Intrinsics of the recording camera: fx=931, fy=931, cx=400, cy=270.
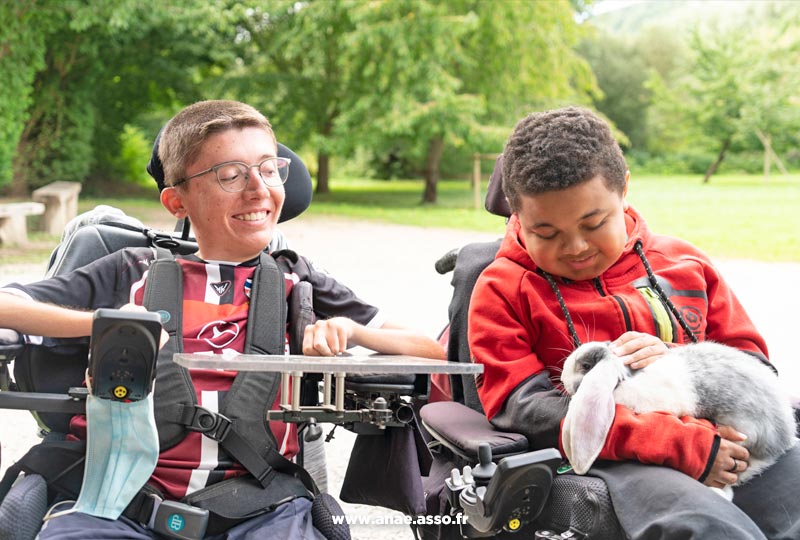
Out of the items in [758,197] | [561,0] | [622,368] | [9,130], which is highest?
[561,0]

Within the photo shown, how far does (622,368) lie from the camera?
2.29m

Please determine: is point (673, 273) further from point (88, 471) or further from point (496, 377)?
point (88, 471)

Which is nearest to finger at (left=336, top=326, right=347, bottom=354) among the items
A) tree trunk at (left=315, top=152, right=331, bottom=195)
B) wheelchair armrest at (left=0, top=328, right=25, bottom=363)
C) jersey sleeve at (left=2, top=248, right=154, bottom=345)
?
jersey sleeve at (left=2, top=248, right=154, bottom=345)

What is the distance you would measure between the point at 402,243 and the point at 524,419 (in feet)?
40.2

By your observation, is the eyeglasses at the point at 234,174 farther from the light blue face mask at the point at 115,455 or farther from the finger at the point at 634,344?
the finger at the point at 634,344

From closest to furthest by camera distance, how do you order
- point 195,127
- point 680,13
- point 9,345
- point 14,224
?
point 9,345, point 195,127, point 14,224, point 680,13

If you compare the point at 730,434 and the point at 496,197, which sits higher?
the point at 496,197

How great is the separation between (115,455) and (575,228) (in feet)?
4.32

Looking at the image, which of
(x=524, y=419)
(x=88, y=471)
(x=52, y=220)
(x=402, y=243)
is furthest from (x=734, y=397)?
(x=52, y=220)

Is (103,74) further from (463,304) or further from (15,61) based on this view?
(463,304)

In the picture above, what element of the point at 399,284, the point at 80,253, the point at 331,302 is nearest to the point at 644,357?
the point at 331,302

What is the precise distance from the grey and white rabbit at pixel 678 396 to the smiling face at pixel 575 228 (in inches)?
13.0

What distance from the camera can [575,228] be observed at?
2.52 m

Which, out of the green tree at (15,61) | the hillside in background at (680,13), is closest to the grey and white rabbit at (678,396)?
the green tree at (15,61)
